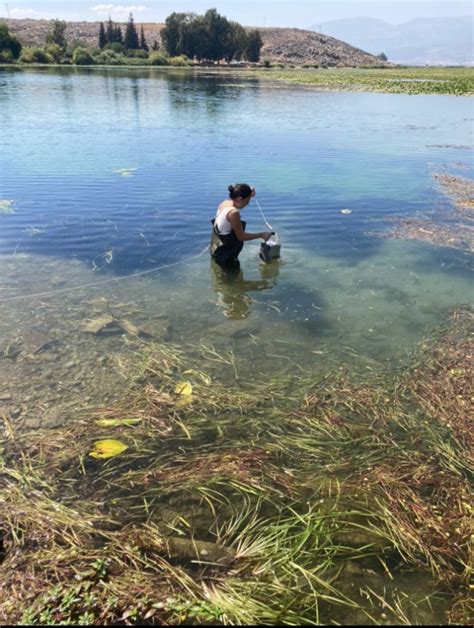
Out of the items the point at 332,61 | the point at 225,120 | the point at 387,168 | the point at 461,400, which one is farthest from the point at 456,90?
the point at 332,61

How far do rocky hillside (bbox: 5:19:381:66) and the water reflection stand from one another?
163 meters

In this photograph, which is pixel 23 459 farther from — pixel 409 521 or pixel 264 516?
pixel 409 521

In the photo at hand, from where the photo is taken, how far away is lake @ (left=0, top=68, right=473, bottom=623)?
6.25m

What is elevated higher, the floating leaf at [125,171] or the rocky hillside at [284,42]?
the rocky hillside at [284,42]

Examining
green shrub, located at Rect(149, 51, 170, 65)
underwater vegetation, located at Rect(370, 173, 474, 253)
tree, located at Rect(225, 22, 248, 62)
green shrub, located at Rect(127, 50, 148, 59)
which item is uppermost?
tree, located at Rect(225, 22, 248, 62)

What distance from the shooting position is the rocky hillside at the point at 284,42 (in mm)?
158725

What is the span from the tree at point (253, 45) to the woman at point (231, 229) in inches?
5301

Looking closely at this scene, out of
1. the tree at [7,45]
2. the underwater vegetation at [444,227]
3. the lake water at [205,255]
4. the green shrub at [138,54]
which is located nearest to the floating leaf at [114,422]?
the lake water at [205,255]

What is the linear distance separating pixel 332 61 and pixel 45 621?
191 m

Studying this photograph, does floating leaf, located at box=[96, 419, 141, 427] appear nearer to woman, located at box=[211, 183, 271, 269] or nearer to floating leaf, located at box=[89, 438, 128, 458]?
floating leaf, located at box=[89, 438, 128, 458]

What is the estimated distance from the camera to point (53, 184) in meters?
14.7

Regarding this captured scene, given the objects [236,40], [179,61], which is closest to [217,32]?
[236,40]

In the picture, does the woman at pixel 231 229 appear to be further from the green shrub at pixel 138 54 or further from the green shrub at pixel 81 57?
the green shrub at pixel 138 54

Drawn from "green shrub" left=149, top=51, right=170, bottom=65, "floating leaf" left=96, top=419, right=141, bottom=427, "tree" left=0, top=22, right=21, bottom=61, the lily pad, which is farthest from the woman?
"green shrub" left=149, top=51, right=170, bottom=65
